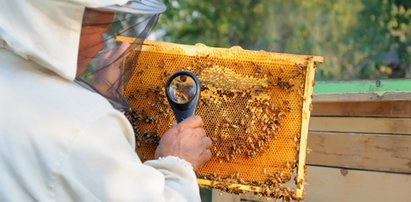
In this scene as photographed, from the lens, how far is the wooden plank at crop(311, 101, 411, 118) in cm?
272

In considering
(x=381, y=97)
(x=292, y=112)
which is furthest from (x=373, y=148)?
(x=292, y=112)

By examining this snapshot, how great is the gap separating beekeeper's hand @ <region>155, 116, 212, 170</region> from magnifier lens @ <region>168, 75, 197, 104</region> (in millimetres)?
92

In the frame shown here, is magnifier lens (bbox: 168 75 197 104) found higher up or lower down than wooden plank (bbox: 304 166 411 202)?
higher up

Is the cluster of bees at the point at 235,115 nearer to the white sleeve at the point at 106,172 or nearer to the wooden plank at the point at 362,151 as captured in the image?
the white sleeve at the point at 106,172

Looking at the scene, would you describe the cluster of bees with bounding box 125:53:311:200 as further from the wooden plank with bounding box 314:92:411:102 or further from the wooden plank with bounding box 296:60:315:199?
the wooden plank with bounding box 314:92:411:102

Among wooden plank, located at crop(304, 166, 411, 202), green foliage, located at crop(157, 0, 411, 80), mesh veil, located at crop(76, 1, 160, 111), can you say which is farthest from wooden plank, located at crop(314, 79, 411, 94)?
green foliage, located at crop(157, 0, 411, 80)

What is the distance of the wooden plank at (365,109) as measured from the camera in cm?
272

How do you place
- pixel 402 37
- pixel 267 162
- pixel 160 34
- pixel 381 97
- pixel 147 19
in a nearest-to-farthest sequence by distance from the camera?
pixel 147 19 → pixel 267 162 → pixel 381 97 → pixel 402 37 → pixel 160 34

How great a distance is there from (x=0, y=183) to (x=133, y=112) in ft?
2.66

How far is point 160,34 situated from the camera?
10250mm

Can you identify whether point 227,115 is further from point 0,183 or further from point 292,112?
point 0,183

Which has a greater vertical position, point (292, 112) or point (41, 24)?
point (41, 24)

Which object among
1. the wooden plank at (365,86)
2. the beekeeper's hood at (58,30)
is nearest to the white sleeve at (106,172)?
the beekeeper's hood at (58,30)

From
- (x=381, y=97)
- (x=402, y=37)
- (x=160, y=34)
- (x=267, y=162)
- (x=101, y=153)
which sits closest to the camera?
(x=101, y=153)
